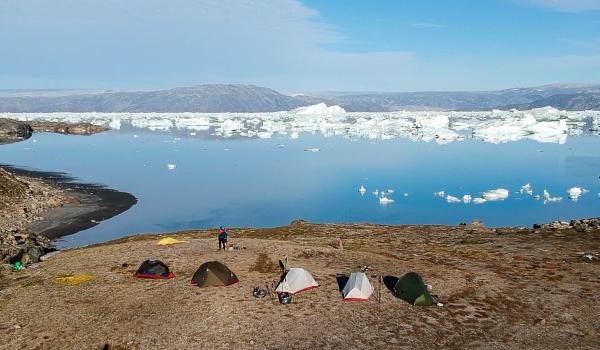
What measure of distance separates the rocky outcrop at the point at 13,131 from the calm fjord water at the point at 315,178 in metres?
9.50

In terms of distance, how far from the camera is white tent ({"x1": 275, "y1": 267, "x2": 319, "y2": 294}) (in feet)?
78.2

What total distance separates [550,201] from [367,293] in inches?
2032

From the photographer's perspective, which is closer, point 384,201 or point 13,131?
point 384,201

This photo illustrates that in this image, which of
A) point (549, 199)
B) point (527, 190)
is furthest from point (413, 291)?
point (527, 190)

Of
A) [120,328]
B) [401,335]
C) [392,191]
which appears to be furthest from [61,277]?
[392,191]

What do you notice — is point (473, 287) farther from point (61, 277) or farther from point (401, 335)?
point (61, 277)

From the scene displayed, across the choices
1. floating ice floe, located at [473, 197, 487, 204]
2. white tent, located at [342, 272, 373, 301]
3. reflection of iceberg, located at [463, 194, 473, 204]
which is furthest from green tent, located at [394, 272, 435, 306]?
floating ice floe, located at [473, 197, 487, 204]

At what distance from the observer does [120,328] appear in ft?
66.3

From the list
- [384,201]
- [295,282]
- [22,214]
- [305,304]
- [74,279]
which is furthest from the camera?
[384,201]

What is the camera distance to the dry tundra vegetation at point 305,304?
1944 cm

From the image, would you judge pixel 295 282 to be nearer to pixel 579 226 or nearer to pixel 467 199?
pixel 579 226

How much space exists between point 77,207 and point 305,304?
153 ft

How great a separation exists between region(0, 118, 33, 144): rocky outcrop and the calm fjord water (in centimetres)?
950

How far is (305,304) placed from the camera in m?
22.7
